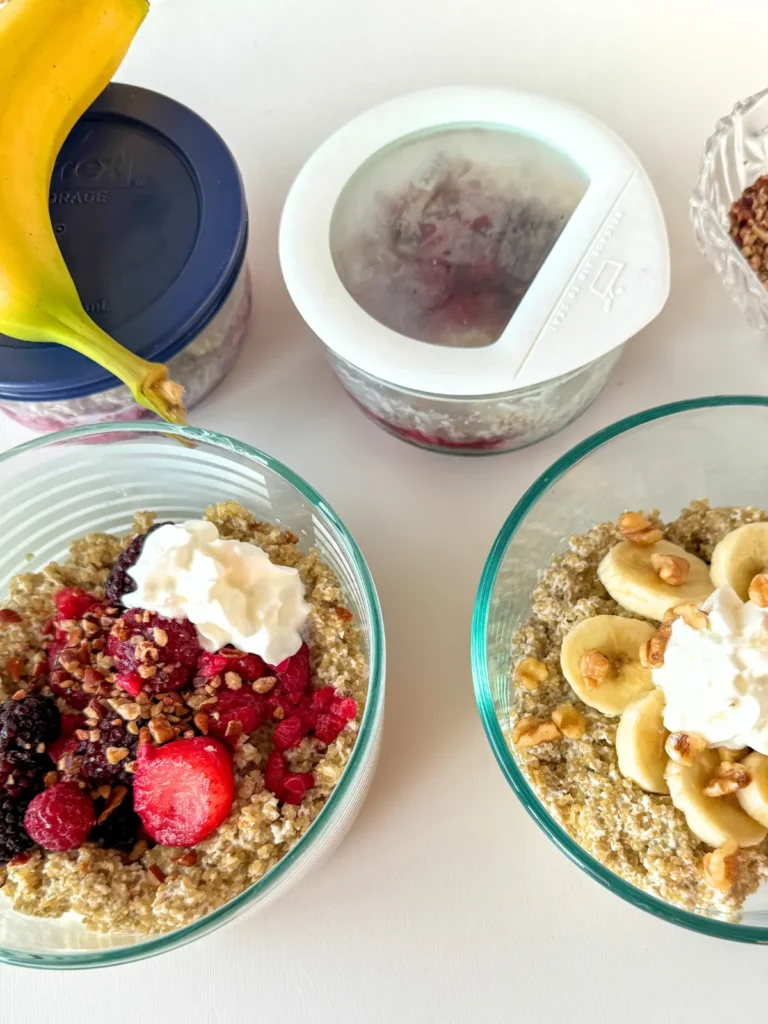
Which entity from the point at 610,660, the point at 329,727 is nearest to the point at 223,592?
the point at 329,727

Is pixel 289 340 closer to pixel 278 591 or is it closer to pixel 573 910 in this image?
pixel 278 591

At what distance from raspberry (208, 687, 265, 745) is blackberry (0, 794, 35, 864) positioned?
206 mm

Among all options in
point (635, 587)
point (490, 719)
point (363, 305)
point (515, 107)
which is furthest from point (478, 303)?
point (490, 719)

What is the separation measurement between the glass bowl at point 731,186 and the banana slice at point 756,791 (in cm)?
55

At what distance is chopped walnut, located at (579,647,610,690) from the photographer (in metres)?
0.84

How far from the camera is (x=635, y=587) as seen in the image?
0.88 meters

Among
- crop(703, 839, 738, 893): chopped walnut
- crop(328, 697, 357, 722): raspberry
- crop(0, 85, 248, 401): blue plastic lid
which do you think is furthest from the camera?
crop(0, 85, 248, 401): blue plastic lid

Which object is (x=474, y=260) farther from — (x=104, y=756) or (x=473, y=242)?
(x=104, y=756)

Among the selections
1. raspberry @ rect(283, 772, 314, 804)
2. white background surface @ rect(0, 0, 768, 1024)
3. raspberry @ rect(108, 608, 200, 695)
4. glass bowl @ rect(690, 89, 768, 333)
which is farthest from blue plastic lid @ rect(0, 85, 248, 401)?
glass bowl @ rect(690, 89, 768, 333)

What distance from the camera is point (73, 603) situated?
0.95m

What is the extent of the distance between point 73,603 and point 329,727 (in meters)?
0.33

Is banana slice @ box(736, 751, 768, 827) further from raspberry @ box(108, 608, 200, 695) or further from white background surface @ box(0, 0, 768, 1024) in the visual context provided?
raspberry @ box(108, 608, 200, 695)

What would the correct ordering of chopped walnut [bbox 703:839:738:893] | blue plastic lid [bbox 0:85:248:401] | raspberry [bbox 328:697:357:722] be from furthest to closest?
blue plastic lid [bbox 0:85:248:401] < raspberry [bbox 328:697:357:722] < chopped walnut [bbox 703:839:738:893]

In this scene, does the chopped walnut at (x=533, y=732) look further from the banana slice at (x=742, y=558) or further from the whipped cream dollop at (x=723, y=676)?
the banana slice at (x=742, y=558)
